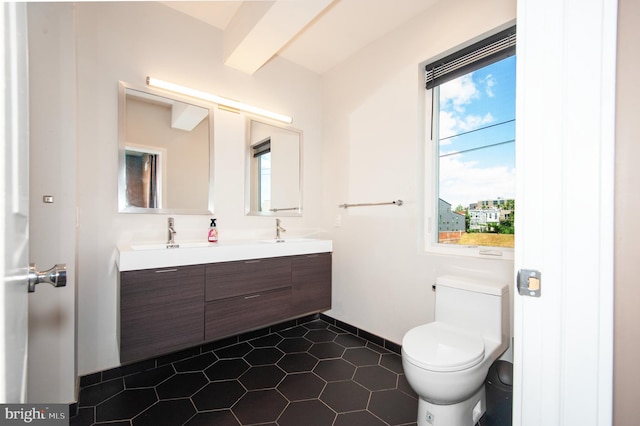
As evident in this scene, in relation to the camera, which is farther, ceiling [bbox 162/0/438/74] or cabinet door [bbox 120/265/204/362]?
ceiling [bbox 162/0/438/74]

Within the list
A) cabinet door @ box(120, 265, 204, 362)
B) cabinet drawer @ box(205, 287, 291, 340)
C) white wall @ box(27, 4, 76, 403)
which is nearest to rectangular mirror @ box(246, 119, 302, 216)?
cabinet drawer @ box(205, 287, 291, 340)

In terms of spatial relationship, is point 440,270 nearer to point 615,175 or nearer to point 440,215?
point 440,215

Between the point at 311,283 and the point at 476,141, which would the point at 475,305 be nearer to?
the point at 476,141

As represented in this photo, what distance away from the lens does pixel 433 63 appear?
6.77 ft

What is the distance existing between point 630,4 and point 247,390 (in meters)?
2.20

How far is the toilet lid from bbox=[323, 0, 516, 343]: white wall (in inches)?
16.9

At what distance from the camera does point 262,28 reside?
1.86 meters

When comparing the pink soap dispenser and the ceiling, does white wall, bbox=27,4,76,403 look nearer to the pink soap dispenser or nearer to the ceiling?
the pink soap dispenser

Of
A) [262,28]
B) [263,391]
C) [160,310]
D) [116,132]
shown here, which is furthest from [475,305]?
[116,132]

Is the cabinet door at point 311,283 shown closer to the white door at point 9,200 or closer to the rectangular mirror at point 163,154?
the rectangular mirror at point 163,154

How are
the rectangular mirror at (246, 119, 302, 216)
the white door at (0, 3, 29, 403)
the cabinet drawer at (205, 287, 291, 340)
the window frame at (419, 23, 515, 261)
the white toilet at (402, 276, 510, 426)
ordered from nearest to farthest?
the white door at (0, 3, 29, 403), the white toilet at (402, 276, 510, 426), the cabinet drawer at (205, 287, 291, 340), the window frame at (419, 23, 515, 261), the rectangular mirror at (246, 119, 302, 216)

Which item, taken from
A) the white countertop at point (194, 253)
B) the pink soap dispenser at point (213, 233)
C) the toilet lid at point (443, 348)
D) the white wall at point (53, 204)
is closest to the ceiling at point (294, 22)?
the white wall at point (53, 204)

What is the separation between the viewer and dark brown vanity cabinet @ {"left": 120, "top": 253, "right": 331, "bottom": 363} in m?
1.53

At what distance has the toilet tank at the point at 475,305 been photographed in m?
1.49
